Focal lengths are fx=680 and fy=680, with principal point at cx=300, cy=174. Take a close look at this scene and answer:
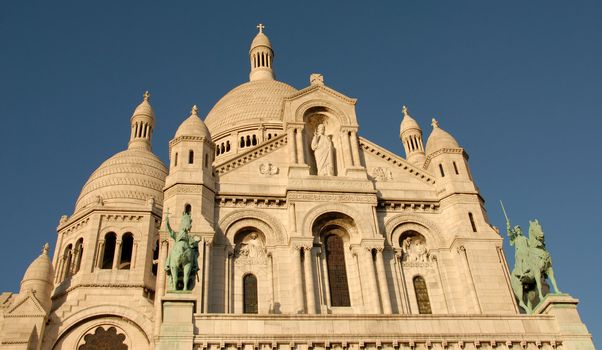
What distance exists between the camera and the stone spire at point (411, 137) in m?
47.3

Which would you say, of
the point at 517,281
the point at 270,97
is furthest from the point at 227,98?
the point at 517,281

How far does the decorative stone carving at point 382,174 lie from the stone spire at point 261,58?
28781mm

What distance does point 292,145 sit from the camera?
32750 millimetres

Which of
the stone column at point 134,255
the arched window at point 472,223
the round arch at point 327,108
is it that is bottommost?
the arched window at point 472,223

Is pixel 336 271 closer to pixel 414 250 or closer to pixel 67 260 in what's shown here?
pixel 414 250

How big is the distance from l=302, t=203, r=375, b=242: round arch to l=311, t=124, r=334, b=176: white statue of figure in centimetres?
250

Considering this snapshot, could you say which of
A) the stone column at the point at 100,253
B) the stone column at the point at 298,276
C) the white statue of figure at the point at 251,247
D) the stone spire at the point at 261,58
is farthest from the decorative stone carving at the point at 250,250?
the stone spire at the point at 261,58

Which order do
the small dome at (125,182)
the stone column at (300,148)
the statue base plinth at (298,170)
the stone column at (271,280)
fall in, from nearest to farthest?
the stone column at (271,280) → the statue base plinth at (298,170) → the stone column at (300,148) → the small dome at (125,182)

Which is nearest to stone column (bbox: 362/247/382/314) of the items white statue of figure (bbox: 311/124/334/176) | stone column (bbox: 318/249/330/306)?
stone column (bbox: 318/249/330/306)

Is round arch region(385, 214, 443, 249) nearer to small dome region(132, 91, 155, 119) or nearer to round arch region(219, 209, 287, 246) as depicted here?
round arch region(219, 209, 287, 246)

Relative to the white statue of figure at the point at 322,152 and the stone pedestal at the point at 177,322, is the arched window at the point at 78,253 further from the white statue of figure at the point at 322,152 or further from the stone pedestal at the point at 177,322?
the stone pedestal at the point at 177,322

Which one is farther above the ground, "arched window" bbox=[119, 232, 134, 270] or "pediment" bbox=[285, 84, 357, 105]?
"pediment" bbox=[285, 84, 357, 105]

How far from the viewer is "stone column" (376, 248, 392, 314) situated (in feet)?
90.6

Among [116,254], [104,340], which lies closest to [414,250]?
[104,340]
